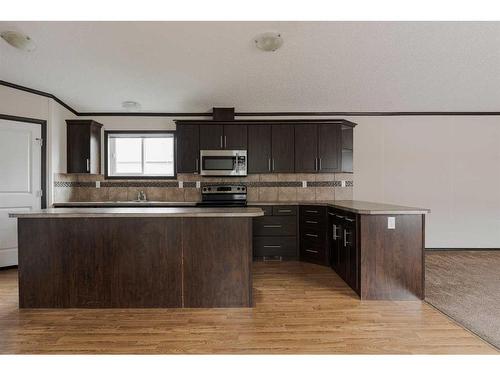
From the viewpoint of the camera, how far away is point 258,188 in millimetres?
5406

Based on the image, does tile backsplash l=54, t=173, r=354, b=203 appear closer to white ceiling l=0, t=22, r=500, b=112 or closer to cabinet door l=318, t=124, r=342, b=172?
cabinet door l=318, t=124, r=342, b=172

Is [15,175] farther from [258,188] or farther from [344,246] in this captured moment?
[344,246]

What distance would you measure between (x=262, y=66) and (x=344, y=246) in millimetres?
2471

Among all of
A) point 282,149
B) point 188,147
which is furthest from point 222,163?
point 282,149

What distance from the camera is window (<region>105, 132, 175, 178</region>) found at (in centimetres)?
551

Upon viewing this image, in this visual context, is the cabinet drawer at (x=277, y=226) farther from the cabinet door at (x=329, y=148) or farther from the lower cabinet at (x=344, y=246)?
the cabinet door at (x=329, y=148)

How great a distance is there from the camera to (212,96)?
483cm

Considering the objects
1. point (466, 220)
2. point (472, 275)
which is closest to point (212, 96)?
point (472, 275)

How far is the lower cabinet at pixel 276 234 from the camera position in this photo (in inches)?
188

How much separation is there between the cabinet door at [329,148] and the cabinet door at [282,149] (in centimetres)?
47

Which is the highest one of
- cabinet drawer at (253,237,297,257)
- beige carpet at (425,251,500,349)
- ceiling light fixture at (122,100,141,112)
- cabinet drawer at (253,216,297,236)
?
ceiling light fixture at (122,100,141,112)

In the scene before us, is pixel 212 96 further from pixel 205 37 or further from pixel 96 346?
pixel 96 346

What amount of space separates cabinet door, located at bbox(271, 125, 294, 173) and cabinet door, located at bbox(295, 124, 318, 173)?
0.32 feet

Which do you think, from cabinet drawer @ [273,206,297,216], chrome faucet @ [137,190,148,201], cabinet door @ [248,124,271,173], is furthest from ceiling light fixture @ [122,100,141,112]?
cabinet drawer @ [273,206,297,216]
